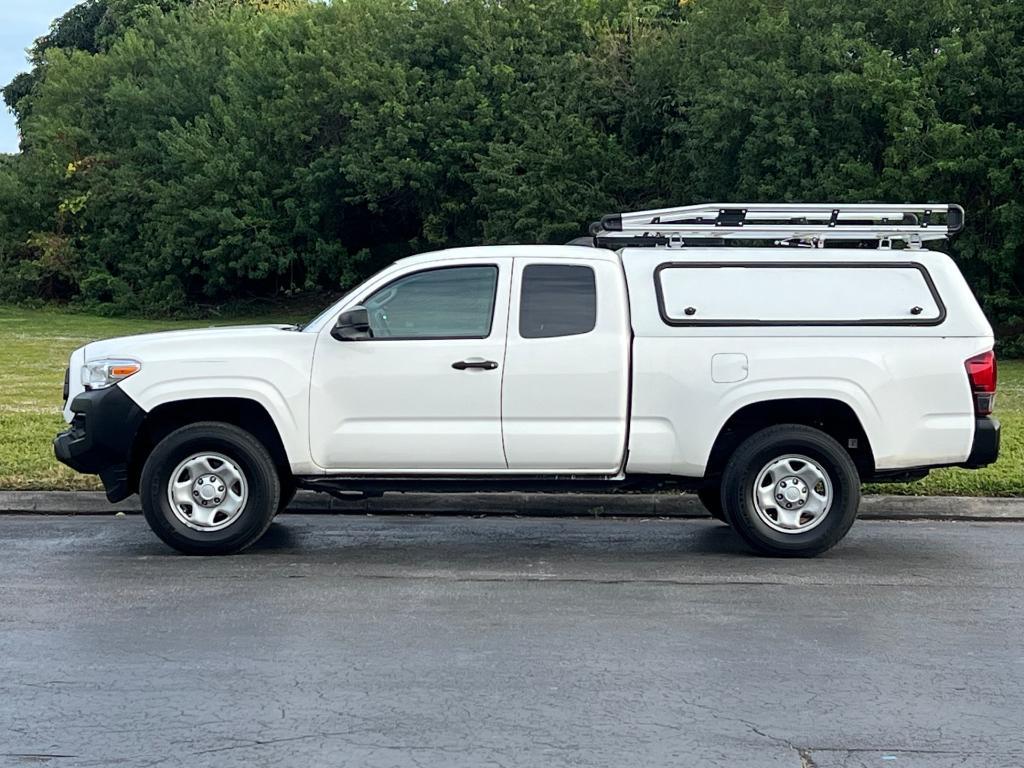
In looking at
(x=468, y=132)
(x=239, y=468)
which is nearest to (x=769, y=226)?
(x=239, y=468)

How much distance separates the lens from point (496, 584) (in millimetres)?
7387

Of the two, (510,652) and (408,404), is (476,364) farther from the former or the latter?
(510,652)

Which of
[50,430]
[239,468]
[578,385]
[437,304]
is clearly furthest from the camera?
[50,430]

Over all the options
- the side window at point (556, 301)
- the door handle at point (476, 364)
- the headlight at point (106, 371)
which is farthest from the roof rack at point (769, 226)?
the headlight at point (106, 371)

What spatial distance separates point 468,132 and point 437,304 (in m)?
31.7

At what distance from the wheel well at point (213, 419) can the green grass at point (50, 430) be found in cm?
203

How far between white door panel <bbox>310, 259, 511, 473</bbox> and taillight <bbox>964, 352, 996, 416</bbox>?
2.90 metres

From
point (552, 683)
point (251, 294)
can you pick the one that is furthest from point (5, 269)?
point (552, 683)

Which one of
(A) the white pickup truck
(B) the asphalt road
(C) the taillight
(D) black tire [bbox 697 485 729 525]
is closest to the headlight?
(A) the white pickup truck

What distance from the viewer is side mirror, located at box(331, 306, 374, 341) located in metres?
8.02

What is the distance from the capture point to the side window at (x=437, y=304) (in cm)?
817

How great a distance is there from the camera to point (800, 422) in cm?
849

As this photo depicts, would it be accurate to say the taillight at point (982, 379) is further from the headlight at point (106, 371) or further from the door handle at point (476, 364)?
the headlight at point (106, 371)

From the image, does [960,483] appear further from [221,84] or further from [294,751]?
[221,84]
